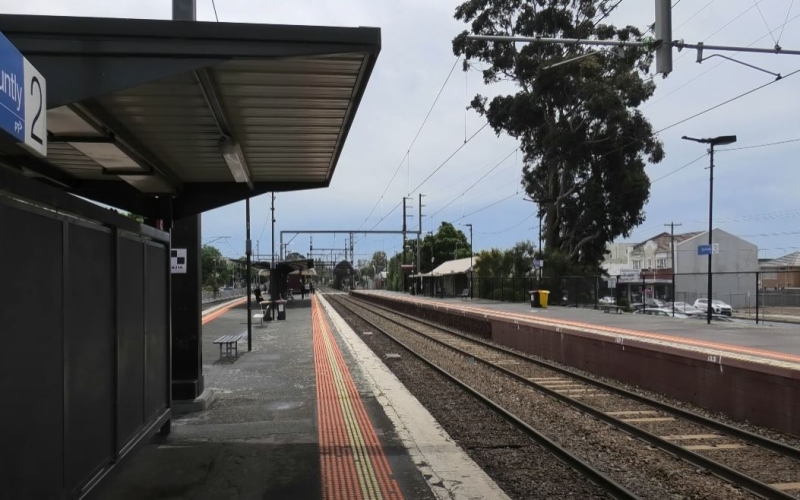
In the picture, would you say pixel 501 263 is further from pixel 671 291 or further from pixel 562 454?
pixel 562 454

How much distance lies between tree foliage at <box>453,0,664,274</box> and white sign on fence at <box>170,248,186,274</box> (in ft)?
115

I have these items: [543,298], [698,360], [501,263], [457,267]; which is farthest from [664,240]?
[698,360]

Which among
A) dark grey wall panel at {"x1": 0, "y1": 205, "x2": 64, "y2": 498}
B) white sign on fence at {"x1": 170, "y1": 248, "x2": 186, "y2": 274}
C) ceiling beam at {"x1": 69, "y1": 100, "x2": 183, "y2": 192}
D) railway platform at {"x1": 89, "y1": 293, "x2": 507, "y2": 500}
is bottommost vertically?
railway platform at {"x1": 89, "y1": 293, "x2": 507, "y2": 500}

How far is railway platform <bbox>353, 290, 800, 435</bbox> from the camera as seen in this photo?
8.68 m

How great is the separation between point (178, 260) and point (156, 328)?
2362 millimetres

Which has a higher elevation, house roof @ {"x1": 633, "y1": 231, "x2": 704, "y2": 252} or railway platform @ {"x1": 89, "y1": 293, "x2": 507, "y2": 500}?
house roof @ {"x1": 633, "y1": 231, "x2": 704, "y2": 252}

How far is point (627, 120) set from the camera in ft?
140

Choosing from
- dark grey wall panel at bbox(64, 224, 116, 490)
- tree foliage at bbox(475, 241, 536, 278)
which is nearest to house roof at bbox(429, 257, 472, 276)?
tree foliage at bbox(475, 241, 536, 278)

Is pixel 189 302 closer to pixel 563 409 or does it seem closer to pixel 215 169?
pixel 215 169

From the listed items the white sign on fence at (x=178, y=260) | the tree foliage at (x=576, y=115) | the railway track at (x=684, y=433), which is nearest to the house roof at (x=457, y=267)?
the tree foliage at (x=576, y=115)

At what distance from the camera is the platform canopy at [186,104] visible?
4410 millimetres

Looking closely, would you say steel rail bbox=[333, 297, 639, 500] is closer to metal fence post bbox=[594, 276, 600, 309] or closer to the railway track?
the railway track

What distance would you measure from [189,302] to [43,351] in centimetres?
542

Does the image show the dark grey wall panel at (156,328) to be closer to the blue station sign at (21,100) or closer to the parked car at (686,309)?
the blue station sign at (21,100)
